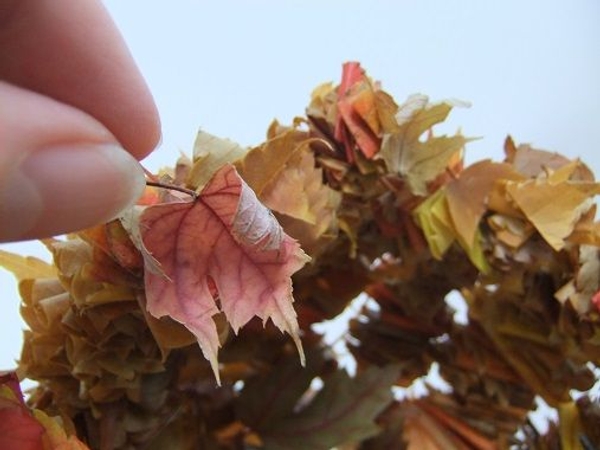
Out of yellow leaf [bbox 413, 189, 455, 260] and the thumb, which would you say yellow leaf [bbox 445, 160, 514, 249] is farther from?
the thumb

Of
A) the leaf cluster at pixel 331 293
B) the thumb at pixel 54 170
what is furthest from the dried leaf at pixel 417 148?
the thumb at pixel 54 170

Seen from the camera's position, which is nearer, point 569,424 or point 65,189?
point 65,189

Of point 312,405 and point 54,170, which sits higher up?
point 54,170

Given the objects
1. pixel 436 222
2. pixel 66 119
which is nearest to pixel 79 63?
pixel 66 119

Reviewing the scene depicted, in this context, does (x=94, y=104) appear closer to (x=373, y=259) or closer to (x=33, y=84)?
(x=33, y=84)

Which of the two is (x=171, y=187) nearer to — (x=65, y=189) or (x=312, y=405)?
(x=65, y=189)

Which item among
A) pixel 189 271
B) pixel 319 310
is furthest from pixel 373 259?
pixel 189 271

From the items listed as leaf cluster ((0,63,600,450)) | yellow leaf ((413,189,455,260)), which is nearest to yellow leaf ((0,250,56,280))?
leaf cluster ((0,63,600,450))
